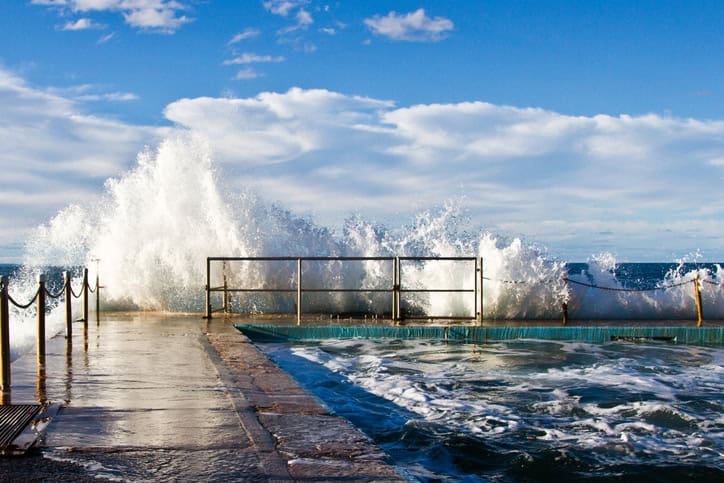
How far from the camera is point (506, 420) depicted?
604 centimetres

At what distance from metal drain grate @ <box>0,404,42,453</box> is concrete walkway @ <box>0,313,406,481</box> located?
0.17m

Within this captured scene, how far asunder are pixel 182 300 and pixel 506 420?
1192 centimetres

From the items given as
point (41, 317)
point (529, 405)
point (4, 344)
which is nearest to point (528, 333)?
point (529, 405)

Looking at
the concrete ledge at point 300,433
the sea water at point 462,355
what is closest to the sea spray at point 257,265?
the sea water at point 462,355

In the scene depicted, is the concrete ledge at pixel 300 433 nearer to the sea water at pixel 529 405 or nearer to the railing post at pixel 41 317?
the sea water at pixel 529 405

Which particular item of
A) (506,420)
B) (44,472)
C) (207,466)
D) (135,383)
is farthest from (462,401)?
(44,472)

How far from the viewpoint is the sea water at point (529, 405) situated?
4.91 metres

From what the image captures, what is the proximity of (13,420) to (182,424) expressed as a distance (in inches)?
39.5

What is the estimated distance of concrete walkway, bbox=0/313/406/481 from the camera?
358 centimetres

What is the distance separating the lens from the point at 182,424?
452 centimetres

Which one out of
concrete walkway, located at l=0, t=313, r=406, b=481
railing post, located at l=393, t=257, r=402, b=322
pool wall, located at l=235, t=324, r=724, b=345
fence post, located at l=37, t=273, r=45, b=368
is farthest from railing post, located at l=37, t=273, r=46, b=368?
railing post, located at l=393, t=257, r=402, b=322

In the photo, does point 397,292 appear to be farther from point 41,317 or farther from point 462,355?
point 41,317

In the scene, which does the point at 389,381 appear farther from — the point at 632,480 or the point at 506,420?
the point at 632,480

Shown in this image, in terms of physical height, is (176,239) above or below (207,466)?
above
